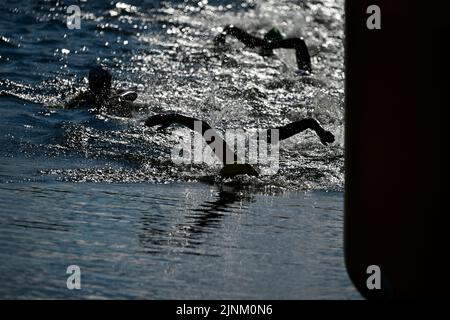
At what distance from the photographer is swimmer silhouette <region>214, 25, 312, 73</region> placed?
15492 millimetres

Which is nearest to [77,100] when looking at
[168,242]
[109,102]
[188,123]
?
[109,102]

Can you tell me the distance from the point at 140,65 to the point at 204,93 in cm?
247

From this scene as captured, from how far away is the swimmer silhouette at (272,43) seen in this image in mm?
15492

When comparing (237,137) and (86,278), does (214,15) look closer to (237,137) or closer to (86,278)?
(237,137)

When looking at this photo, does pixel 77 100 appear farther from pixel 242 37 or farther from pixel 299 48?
pixel 242 37

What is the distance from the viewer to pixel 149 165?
9188 mm

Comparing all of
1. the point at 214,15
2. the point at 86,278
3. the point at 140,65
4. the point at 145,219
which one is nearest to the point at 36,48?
the point at 140,65

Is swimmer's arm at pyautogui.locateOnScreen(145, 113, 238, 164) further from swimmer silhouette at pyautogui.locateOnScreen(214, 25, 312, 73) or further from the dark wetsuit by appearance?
swimmer silhouette at pyautogui.locateOnScreen(214, 25, 312, 73)

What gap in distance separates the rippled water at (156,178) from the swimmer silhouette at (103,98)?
21cm

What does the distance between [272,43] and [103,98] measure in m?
4.57

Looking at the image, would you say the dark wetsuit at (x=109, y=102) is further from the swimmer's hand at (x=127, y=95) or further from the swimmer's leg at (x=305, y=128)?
the swimmer's leg at (x=305, y=128)

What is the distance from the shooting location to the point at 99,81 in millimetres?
12445

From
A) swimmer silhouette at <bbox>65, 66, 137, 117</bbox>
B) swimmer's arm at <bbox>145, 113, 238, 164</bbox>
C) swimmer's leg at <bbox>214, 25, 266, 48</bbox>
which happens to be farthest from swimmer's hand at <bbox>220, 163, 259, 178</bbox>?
swimmer's leg at <bbox>214, 25, 266, 48</bbox>
